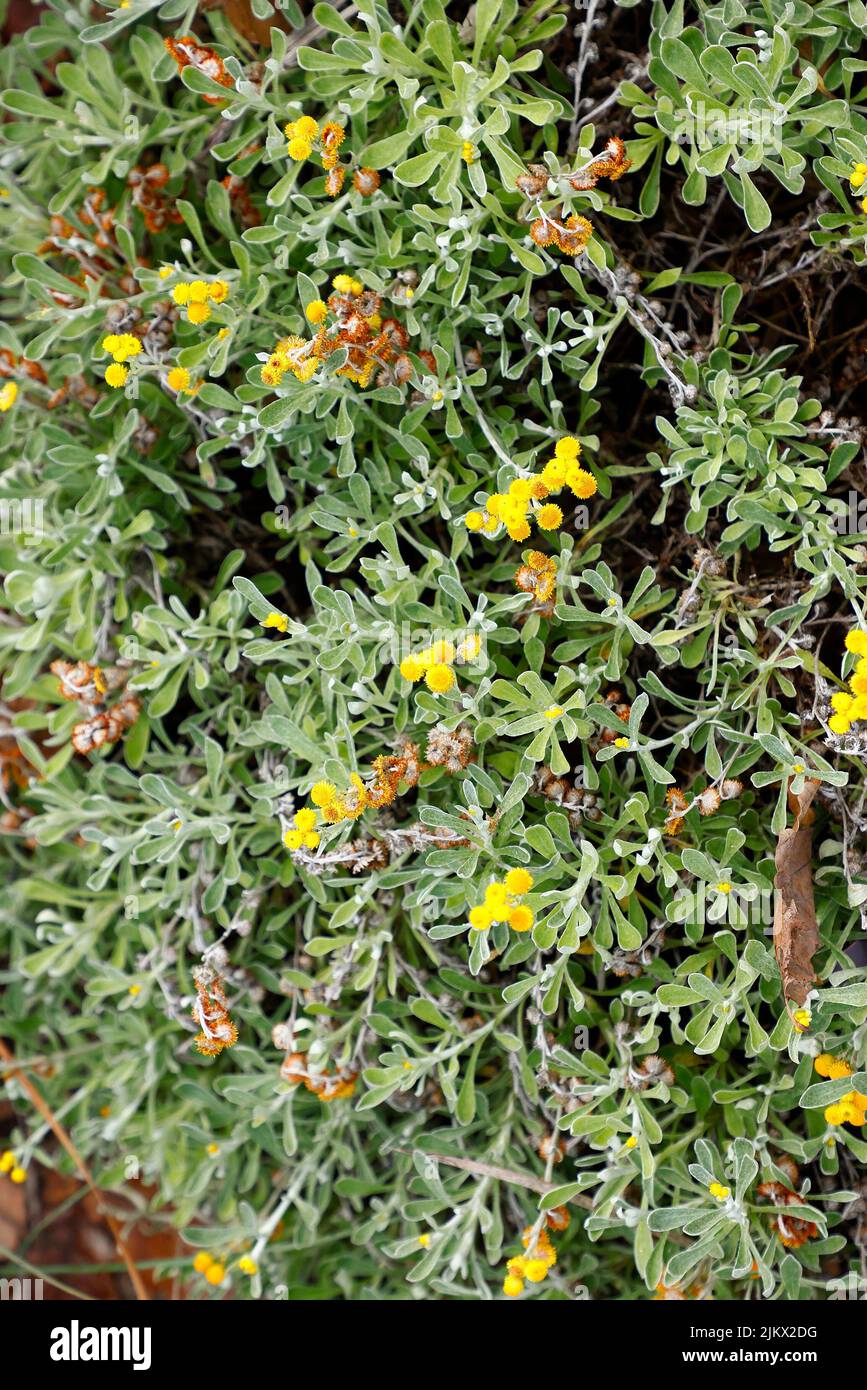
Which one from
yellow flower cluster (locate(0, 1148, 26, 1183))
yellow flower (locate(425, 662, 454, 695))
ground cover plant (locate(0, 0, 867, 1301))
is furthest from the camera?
A: yellow flower cluster (locate(0, 1148, 26, 1183))

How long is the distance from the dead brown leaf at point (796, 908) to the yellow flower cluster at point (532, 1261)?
0.57 meters

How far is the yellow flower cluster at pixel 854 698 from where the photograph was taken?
1.48 meters

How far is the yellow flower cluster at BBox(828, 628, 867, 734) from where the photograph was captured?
1.48m

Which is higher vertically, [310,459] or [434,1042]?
[310,459]

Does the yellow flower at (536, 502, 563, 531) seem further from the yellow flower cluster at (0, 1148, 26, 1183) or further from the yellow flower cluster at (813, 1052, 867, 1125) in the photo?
the yellow flower cluster at (0, 1148, 26, 1183)

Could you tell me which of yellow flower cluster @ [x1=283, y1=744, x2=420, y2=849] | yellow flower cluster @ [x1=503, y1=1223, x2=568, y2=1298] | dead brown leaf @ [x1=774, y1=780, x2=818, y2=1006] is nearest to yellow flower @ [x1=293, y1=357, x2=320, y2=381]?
yellow flower cluster @ [x1=283, y1=744, x2=420, y2=849]

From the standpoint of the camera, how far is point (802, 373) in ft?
6.17

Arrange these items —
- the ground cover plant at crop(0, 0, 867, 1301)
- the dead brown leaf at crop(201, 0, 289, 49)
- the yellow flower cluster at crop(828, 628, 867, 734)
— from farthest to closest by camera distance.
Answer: the dead brown leaf at crop(201, 0, 289, 49) → the ground cover plant at crop(0, 0, 867, 1301) → the yellow flower cluster at crop(828, 628, 867, 734)

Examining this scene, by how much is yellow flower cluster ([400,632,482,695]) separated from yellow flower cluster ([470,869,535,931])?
0.29 m

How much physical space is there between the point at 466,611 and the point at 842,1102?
946 mm

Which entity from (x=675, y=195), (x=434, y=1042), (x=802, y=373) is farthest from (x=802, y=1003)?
(x=675, y=195)

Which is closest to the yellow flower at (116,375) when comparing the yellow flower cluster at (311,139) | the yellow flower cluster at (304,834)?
the yellow flower cluster at (311,139)

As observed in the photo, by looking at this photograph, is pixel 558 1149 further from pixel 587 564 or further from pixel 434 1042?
pixel 587 564
